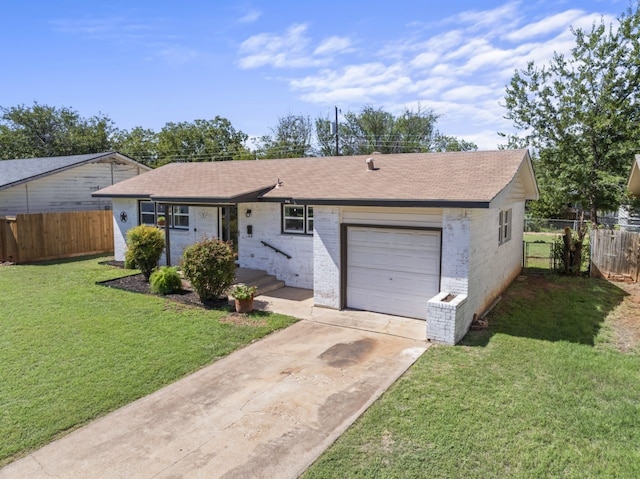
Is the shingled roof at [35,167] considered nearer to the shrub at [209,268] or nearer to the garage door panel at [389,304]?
the shrub at [209,268]

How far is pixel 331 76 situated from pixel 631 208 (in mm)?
19842

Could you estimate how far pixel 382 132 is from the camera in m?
46.6

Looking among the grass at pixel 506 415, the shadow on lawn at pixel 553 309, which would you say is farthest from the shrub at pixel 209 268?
the shadow on lawn at pixel 553 309

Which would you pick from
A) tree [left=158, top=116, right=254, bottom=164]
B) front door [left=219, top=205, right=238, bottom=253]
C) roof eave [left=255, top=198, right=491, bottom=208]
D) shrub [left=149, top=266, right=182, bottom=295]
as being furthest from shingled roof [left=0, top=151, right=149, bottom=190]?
tree [left=158, top=116, right=254, bottom=164]

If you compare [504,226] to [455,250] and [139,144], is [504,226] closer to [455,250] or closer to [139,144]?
[455,250]

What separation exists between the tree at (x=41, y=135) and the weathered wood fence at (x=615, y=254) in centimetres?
4856

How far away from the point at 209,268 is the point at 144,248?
3.96m

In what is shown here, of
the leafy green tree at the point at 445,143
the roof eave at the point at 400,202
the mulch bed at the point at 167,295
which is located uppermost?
the leafy green tree at the point at 445,143

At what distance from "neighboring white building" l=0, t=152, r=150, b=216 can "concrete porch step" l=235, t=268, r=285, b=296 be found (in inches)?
527

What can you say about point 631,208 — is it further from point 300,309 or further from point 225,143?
point 225,143

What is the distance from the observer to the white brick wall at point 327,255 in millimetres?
10086

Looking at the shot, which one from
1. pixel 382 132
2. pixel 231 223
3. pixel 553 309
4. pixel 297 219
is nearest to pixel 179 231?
pixel 231 223

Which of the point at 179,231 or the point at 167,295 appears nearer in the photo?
the point at 167,295

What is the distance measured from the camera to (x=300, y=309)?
34.3ft
